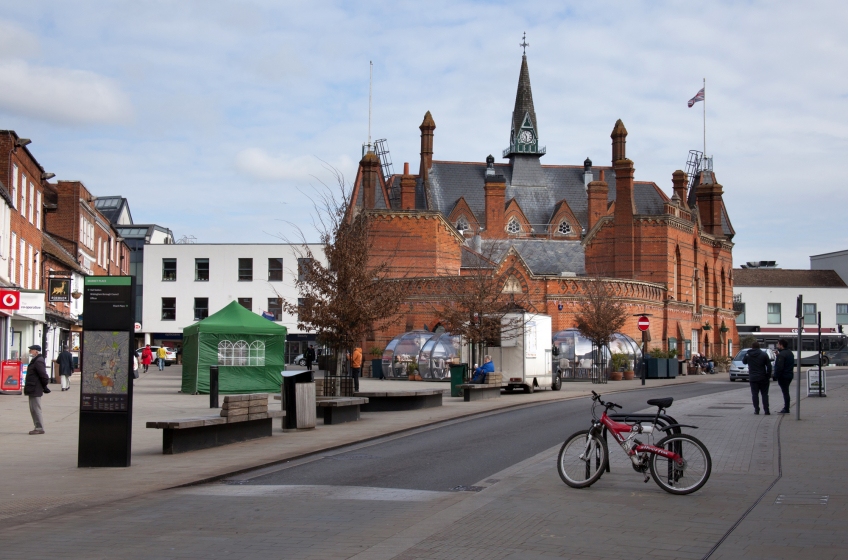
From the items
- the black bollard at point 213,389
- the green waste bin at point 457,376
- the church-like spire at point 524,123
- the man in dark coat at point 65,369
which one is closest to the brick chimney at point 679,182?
the church-like spire at point 524,123

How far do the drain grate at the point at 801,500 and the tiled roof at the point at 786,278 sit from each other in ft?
307

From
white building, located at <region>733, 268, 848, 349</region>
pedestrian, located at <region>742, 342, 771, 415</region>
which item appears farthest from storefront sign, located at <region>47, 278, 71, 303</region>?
white building, located at <region>733, 268, 848, 349</region>

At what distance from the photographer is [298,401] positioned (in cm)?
1867

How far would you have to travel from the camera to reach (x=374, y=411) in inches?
952

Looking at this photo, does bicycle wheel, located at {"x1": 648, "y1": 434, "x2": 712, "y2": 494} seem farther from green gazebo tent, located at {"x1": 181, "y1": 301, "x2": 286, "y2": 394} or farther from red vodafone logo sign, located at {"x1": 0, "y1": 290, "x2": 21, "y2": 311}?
red vodafone logo sign, located at {"x1": 0, "y1": 290, "x2": 21, "y2": 311}

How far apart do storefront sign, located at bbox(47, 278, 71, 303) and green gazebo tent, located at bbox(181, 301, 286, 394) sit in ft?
31.0

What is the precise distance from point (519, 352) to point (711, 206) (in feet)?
150

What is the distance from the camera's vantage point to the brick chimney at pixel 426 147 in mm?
85312

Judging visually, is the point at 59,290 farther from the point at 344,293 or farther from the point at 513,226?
the point at 513,226

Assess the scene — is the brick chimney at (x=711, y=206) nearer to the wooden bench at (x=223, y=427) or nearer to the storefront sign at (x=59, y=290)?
the storefront sign at (x=59, y=290)

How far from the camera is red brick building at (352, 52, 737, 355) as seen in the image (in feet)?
188

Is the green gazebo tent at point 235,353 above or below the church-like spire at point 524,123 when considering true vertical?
below

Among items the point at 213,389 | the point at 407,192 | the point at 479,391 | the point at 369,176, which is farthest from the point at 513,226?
the point at 213,389

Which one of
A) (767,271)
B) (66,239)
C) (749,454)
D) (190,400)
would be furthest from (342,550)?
(767,271)
